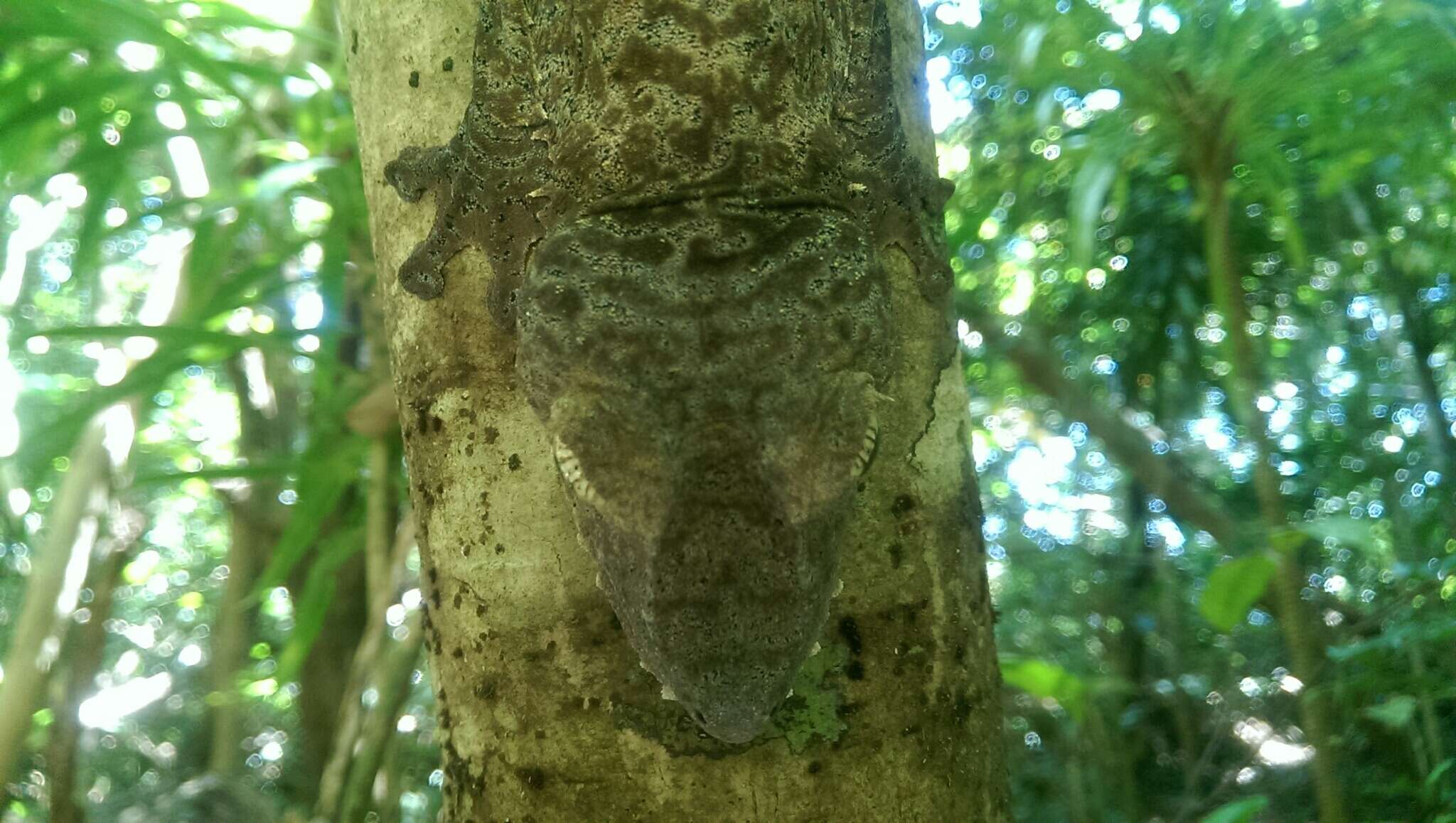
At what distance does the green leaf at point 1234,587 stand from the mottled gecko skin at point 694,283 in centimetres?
82

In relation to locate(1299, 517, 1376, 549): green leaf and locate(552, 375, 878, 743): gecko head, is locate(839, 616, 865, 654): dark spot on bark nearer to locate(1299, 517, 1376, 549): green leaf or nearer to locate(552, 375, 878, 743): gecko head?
locate(552, 375, 878, 743): gecko head

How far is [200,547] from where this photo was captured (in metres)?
7.22

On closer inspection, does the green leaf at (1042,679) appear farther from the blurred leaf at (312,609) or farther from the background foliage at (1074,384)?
the blurred leaf at (312,609)

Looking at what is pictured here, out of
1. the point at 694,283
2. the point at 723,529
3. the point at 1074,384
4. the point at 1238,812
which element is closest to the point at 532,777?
the point at 723,529

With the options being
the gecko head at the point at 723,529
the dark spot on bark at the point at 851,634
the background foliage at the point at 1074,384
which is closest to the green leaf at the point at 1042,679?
the background foliage at the point at 1074,384

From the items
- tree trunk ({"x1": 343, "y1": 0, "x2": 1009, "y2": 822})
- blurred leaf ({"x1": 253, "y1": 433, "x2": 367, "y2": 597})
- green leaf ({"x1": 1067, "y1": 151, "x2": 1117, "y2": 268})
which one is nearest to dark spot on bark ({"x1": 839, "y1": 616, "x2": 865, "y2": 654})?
tree trunk ({"x1": 343, "y1": 0, "x2": 1009, "y2": 822})

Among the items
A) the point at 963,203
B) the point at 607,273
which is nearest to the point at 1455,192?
the point at 963,203

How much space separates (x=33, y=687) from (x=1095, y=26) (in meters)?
2.66

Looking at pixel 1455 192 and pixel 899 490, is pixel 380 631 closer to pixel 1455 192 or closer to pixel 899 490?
pixel 899 490

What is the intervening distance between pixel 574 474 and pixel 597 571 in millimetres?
109

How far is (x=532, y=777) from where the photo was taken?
950 mm

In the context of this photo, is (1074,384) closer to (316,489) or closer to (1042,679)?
(1042,679)

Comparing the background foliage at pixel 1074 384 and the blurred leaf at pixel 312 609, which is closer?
the background foliage at pixel 1074 384

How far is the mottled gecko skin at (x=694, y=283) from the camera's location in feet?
2.82
